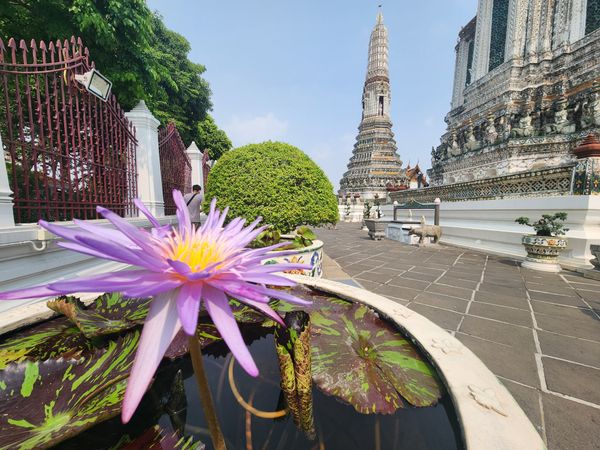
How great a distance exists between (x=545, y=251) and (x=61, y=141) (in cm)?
813

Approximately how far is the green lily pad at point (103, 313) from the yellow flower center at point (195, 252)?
514mm

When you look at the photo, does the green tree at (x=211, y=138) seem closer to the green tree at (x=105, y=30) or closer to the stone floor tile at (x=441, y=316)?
the green tree at (x=105, y=30)

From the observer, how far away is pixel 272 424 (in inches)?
29.7

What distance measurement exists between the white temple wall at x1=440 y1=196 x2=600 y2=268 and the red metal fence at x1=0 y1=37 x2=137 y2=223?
8605 mm

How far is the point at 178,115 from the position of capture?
13.6 metres

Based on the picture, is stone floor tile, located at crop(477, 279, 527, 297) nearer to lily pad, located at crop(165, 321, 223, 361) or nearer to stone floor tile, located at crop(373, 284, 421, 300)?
stone floor tile, located at crop(373, 284, 421, 300)

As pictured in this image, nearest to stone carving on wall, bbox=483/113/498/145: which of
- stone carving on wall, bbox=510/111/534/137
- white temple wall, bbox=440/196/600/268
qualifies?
stone carving on wall, bbox=510/111/534/137

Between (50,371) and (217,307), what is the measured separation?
646 millimetres

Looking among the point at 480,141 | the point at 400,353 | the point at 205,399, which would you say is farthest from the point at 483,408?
the point at 480,141

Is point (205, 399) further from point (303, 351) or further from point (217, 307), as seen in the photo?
point (303, 351)

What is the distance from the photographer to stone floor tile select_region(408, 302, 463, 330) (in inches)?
104

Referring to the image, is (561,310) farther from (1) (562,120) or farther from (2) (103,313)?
(1) (562,120)

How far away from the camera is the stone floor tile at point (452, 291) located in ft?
11.4

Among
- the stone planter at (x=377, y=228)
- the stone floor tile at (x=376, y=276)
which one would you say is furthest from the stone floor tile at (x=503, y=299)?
the stone planter at (x=377, y=228)
